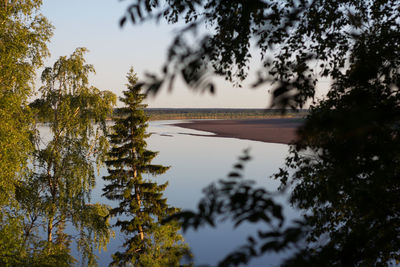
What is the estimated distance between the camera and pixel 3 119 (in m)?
13.5

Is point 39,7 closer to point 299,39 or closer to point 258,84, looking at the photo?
point 299,39

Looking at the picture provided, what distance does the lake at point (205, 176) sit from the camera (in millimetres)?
41469

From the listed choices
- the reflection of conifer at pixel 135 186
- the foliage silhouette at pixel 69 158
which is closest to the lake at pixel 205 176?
the reflection of conifer at pixel 135 186

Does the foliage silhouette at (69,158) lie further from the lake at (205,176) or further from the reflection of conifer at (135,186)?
the lake at (205,176)

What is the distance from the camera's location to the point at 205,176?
5059cm

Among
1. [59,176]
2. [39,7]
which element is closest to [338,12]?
[39,7]

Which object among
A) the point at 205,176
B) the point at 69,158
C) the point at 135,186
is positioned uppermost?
the point at 69,158

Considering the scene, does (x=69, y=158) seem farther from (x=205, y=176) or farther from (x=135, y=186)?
(x=205, y=176)

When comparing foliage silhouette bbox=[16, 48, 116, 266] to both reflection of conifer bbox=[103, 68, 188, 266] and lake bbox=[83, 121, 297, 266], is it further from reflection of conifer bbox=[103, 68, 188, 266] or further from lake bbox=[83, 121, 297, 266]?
lake bbox=[83, 121, 297, 266]

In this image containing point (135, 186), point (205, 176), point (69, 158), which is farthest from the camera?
point (205, 176)

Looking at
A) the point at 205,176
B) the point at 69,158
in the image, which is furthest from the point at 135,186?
the point at 205,176

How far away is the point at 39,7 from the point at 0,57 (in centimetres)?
321

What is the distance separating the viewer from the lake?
136 ft

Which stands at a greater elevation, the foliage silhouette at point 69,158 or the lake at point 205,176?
the foliage silhouette at point 69,158
